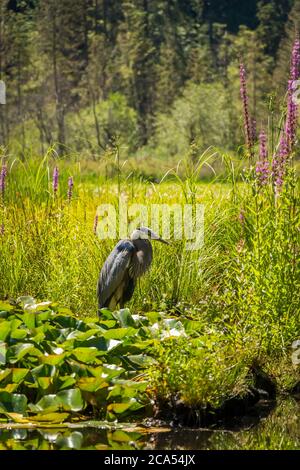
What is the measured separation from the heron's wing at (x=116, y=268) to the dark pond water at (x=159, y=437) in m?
1.67

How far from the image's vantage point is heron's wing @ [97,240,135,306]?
6578 mm

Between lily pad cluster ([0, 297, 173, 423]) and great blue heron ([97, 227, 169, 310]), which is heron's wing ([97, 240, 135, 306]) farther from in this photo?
lily pad cluster ([0, 297, 173, 423])

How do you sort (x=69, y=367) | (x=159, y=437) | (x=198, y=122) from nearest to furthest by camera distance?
1. (x=159, y=437)
2. (x=69, y=367)
3. (x=198, y=122)

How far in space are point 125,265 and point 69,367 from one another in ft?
4.35

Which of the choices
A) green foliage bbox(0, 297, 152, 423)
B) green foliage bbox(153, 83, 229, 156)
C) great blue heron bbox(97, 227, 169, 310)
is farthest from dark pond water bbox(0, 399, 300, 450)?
green foliage bbox(153, 83, 229, 156)

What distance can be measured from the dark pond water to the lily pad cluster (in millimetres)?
120

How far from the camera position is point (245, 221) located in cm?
721

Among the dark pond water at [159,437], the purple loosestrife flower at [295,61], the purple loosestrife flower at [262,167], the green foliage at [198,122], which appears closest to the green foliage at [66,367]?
the dark pond water at [159,437]

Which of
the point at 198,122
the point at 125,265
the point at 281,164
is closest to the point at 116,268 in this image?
the point at 125,265

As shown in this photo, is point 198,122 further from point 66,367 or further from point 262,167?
point 66,367

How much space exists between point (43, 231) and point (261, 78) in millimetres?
36710

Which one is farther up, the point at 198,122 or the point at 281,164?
the point at 281,164

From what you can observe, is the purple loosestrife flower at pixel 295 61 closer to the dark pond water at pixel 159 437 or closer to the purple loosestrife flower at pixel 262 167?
the purple loosestrife flower at pixel 262 167

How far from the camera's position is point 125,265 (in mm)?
6574
